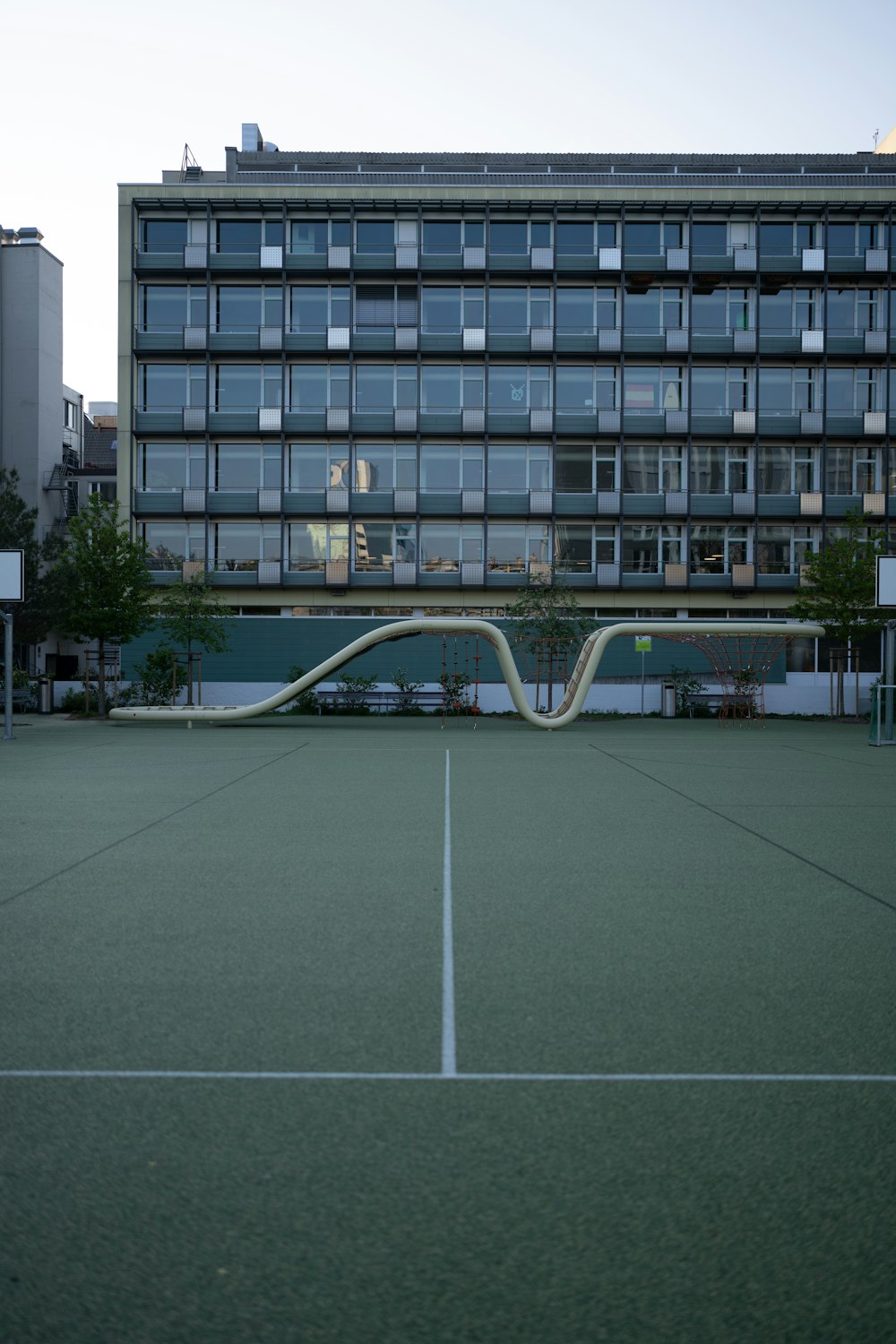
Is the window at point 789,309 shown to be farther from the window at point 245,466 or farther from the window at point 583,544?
the window at point 245,466

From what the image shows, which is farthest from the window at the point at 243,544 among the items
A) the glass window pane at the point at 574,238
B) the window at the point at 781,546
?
the window at the point at 781,546

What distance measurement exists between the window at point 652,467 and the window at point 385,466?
899 cm

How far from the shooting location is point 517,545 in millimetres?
53062

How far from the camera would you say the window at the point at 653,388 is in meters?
53.3

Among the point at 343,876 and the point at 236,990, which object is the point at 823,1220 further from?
the point at 343,876

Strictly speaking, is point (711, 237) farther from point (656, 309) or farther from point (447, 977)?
point (447, 977)

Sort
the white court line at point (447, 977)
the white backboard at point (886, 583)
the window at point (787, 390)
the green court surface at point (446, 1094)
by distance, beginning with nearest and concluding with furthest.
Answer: the green court surface at point (446, 1094)
the white court line at point (447, 977)
the white backboard at point (886, 583)
the window at point (787, 390)

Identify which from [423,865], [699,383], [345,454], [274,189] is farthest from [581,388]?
[423,865]

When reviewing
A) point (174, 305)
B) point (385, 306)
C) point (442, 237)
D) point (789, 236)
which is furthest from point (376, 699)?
point (789, 236)

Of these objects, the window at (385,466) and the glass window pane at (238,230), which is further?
the glass window pane at (238,230)

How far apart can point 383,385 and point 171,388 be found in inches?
353

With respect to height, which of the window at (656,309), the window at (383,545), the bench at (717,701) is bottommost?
the bench at (717,701)

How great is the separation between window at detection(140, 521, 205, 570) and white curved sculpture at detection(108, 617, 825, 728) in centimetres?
1650

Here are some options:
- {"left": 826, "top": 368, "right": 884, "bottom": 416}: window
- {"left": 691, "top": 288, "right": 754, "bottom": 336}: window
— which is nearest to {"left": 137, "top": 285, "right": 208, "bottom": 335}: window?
{"left": 691, "top": 288, "right": 754, "bottom": 336}: window
